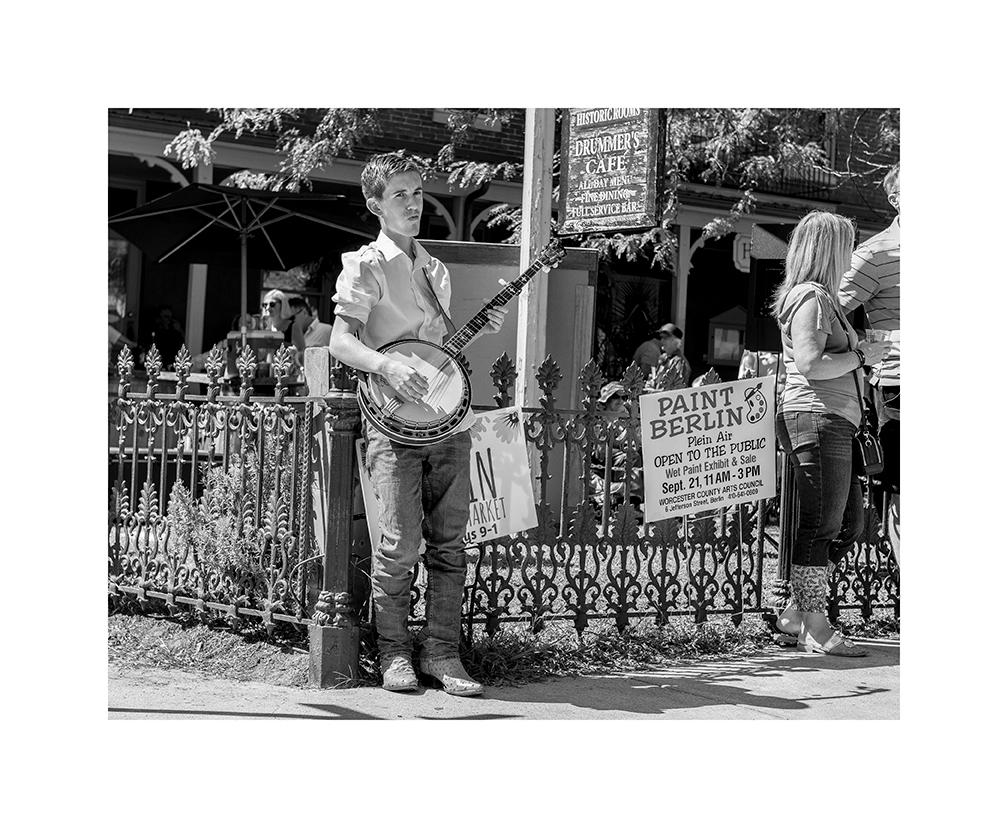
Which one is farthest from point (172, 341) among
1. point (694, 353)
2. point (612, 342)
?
point (694, 353)

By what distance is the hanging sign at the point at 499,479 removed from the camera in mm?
5391

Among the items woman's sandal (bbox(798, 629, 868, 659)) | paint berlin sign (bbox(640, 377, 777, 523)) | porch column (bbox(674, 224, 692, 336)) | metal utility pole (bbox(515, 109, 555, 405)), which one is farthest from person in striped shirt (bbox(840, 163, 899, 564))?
porch column (bbox(674, 224, 692, 336))

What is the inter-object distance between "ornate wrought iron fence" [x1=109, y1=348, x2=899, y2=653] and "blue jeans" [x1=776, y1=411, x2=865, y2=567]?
309 mm

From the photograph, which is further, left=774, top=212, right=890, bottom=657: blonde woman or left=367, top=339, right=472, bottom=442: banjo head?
left=774, top=212, right=890, bottom=657: blonde woman

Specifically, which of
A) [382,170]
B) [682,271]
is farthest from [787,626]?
[682,271]

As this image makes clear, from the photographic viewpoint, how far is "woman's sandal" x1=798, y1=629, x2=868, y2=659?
583 centimetres

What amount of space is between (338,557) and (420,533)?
1.25 feet

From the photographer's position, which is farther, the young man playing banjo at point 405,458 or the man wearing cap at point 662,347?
the man wearing cap at point 662,347

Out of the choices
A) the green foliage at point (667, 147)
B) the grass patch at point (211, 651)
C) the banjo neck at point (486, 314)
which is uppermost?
the green foliage at point (667, 147)

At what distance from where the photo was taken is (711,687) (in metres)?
5.19

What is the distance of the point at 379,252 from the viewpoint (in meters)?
4.77

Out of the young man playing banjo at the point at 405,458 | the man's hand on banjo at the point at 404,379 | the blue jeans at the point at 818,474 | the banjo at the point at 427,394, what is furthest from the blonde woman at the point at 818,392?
the man's hand on banjo at the point at 404,379

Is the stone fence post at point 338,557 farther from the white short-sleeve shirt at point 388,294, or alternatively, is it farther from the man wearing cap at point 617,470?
the man wearing cap at point 617,470

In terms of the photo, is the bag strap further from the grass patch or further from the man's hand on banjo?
the grass patch
